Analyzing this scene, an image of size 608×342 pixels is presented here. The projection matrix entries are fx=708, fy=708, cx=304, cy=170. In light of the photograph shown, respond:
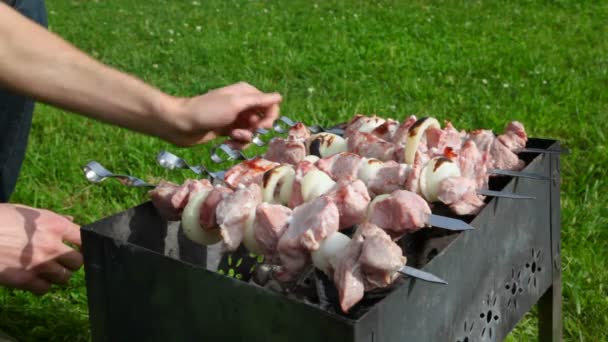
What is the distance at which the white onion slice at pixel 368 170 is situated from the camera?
1753 mm

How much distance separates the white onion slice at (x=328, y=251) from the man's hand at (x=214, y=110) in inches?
17.4

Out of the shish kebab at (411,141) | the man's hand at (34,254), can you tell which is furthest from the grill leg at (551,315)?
the man's hand at (34,254)

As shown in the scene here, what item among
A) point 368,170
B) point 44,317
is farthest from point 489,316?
point 44,317

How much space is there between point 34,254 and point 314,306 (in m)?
0.86

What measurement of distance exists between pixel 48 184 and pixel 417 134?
2.81 m

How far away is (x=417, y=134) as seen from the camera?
1.81m

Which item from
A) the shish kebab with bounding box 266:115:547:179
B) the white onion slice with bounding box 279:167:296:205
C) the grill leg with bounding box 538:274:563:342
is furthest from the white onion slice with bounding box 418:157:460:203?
the grill leg with bounding box 538:274:563:342

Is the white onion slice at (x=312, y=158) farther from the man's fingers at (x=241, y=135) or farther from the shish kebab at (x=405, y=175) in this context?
the man's fingers at (x=241, y=135)

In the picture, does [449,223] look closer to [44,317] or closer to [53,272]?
[53,272]

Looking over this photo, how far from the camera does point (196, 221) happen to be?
167 centimetres

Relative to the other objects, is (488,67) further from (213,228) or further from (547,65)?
(213,228)

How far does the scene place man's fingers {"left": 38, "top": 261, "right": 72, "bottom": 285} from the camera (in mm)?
1761

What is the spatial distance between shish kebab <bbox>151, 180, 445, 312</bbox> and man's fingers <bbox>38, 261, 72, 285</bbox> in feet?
1.15

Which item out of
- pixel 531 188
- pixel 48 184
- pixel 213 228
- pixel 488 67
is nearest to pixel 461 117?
pixel 488 67
